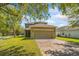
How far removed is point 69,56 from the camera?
7.23 meters

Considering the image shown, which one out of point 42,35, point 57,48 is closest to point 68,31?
point 42,35

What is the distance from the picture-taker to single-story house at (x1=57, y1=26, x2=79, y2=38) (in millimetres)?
7775

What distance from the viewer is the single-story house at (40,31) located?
7.59m

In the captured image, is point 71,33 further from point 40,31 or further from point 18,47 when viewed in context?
point 18,47

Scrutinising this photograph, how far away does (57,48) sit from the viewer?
7.47 m

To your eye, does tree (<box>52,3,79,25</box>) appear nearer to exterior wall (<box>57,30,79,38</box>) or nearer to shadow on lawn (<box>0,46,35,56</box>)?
exterior wall (<box>57,30,79,38</box>)

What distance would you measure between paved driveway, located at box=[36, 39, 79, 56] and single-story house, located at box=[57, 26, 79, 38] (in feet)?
1.23

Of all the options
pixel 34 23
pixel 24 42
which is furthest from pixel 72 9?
pixel 24 42

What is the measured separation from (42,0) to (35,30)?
50.7 inches

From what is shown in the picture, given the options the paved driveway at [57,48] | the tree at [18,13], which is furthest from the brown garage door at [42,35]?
the tree at [18,13]

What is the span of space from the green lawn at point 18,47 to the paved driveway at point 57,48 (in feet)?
0.78

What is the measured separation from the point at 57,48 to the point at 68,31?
126 cm

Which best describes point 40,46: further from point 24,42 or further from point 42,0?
point 42,0

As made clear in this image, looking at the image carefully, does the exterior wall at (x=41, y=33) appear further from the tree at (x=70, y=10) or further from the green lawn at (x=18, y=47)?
the tree at (x=70, y=10)
